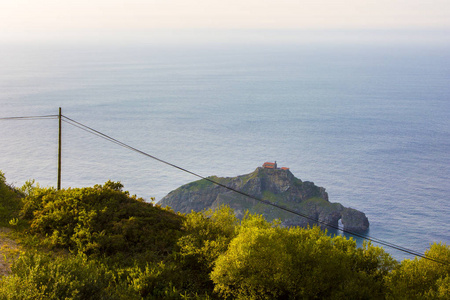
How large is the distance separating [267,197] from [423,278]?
90.0 metres

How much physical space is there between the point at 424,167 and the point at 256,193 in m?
56.9

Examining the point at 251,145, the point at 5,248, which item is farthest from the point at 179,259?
the point at 251,145

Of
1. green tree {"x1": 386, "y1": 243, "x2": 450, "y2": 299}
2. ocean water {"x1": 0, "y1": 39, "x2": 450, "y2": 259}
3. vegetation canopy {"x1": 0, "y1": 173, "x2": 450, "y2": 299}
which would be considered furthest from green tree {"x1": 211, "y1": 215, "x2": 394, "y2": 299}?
ocean water {"x1": 0, "y1": 39, "x2": 450, "y2": 259}

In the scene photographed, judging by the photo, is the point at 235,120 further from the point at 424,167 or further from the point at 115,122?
the point at 424,167

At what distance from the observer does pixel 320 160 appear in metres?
129

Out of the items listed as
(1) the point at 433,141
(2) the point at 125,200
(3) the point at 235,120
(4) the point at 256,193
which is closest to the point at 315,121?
(3) the point at 235,120

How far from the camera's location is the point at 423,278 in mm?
15133

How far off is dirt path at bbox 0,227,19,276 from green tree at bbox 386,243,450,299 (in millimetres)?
13472

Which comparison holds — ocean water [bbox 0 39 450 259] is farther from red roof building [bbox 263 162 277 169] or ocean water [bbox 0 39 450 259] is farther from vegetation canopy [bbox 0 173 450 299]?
vegetation canopy [bbox 0 173 450 299]

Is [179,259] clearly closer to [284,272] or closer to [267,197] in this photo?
[284,272]

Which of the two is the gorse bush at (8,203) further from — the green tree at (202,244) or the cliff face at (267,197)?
the cliff face at (267,197)

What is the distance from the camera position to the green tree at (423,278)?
14086 mm

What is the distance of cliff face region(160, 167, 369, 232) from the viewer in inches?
3848

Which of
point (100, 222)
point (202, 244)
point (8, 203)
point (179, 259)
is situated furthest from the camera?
point (8, 203)
